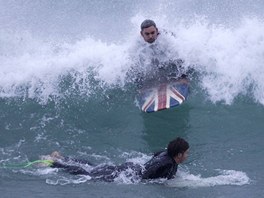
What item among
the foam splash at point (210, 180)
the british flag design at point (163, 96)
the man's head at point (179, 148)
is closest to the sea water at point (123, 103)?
the foam splash at point (210, 180)

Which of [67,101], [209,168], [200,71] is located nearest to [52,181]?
[209,168]

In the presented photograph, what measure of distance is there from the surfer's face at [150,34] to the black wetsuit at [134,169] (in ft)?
9.51

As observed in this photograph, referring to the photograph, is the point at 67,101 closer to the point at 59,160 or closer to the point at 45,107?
the point at 45,107

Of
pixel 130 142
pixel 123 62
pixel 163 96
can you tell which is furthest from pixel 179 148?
pixel 123 62

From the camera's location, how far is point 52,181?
24.4ft

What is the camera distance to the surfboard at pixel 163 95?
948 cm

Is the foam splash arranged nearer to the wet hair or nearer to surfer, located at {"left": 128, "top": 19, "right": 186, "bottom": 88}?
the wet hair

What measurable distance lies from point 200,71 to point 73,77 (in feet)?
8.37

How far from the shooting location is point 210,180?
Answer: 742 cm

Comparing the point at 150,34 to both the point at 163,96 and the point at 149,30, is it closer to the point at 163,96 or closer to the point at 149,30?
the point at 149,30

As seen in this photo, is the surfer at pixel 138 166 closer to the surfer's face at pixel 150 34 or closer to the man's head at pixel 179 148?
the man's head at pixel 179 148

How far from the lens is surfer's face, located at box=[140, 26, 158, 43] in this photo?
961cm

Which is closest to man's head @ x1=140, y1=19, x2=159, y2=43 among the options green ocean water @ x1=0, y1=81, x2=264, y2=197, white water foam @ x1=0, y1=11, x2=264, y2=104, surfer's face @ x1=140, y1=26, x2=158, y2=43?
surfer's face @ x1=140, y1=26, x2=158, y2=43

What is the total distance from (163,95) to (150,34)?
112 centimetres
